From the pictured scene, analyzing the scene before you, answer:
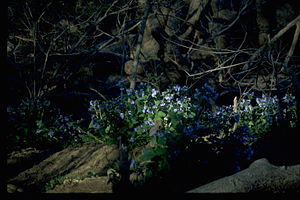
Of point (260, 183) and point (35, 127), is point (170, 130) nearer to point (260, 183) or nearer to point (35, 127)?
point (260, 183)

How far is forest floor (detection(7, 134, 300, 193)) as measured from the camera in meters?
2.90

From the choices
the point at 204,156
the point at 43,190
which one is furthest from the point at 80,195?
A: the point at 43,190

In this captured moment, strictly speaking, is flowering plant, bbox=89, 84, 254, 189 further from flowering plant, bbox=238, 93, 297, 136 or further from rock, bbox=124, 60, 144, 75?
rock, bbox=124, 60, 144, 75

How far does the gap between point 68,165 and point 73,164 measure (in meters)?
0.08

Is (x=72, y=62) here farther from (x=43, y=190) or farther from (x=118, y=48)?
(x=43, y=190)

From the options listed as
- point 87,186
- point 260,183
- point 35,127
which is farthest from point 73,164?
point 260,183

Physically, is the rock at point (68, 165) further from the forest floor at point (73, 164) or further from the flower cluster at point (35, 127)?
the flower cluster at point (35, 127)

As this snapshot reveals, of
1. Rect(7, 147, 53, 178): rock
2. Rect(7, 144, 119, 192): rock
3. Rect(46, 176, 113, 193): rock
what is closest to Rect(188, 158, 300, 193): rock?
Rect(46, 176, 113, 193): rock

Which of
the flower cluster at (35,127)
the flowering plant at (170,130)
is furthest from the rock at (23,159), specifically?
the flowering plant at (170,130)

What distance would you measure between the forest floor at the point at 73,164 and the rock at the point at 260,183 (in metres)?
0.69

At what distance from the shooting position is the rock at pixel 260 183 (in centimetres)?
182

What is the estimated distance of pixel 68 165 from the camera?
377cm

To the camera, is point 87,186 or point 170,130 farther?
point 170,130

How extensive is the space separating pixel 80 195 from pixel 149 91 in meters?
2.85
